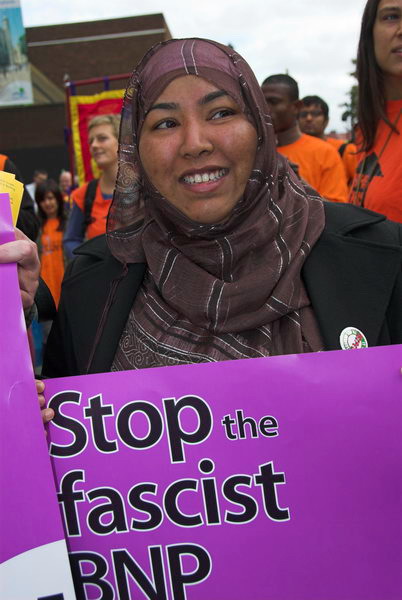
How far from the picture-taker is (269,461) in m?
1.41

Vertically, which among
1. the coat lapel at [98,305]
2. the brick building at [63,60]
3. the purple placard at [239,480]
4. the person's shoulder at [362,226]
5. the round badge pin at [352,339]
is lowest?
the purple placard at [239,480]

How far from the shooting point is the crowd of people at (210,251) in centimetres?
163

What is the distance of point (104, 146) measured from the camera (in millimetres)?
4969

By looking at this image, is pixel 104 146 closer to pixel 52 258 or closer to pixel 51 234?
pixel 52 258

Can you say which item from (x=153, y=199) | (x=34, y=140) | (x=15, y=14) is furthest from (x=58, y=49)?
(x=153, y=199)

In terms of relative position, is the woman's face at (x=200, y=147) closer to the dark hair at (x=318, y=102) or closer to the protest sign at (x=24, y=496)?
Result: the protest sign at (x=24, y=496)

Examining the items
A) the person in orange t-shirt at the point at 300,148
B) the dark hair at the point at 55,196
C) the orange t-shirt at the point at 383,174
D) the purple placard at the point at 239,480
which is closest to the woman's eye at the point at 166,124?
the purple placard at the point at 239,480

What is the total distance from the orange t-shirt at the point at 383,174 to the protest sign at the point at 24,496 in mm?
1626

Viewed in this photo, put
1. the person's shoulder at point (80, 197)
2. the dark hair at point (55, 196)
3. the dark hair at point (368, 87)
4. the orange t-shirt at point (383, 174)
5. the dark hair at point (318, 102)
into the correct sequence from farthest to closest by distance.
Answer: the dark hair at point (55, 196) → the dark hair at point (318, 102) → the person's shoulder at point (80, 197) → the dark hair at point (368, 87) → the orange t-shirt at point (383, 174)

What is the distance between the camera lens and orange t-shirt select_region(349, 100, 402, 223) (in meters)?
2.46

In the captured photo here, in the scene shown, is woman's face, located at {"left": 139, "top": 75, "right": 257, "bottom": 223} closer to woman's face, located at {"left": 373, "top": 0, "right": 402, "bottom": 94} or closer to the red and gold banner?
woman's face, located at {"left": 373, "top": 0, "right": 402, "bottom": 94}

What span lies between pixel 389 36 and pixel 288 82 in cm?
231

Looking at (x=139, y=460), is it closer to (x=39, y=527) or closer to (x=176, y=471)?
(x=176, y=471)

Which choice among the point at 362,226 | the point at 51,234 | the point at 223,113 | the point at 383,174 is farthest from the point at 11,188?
the point at 51,234
